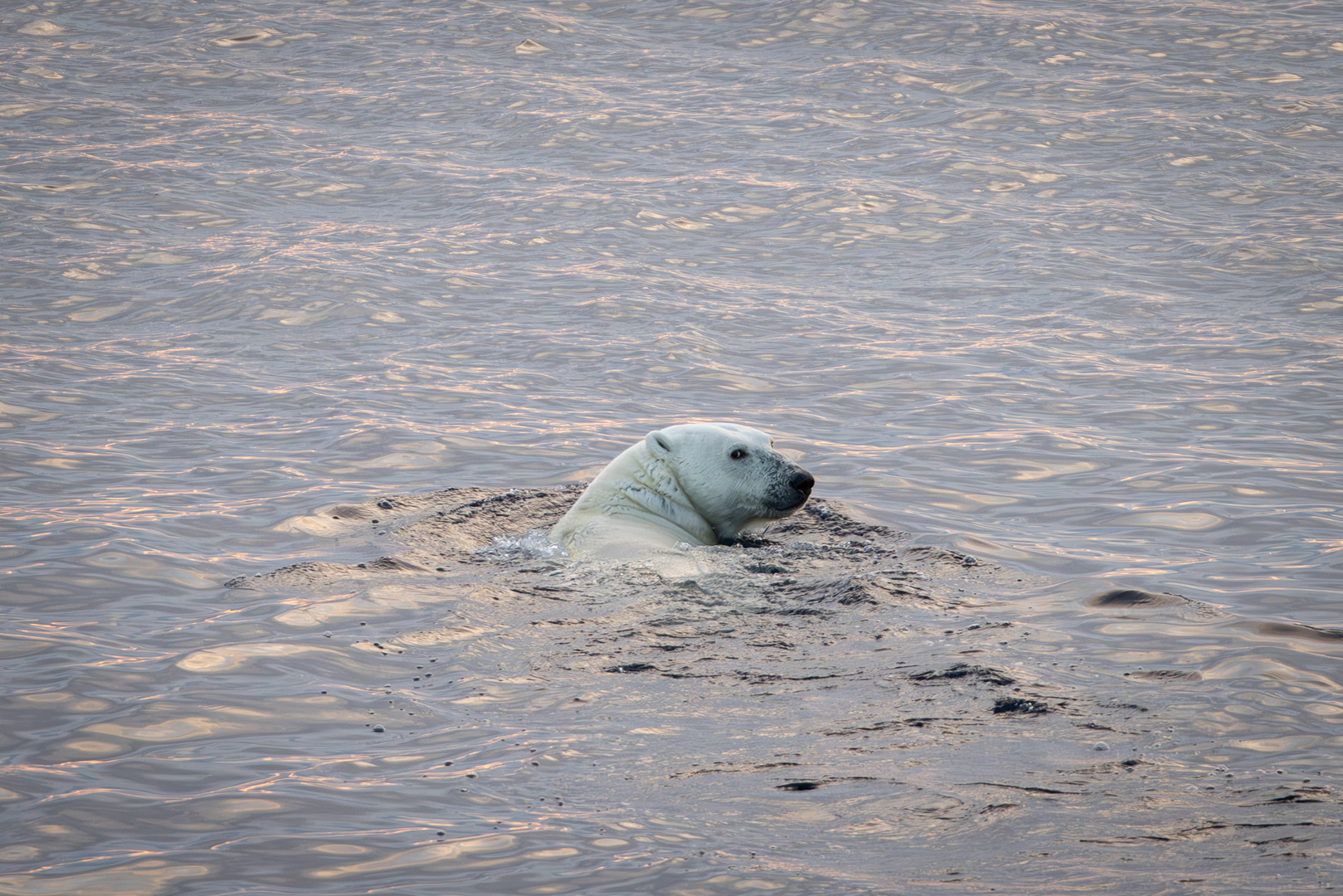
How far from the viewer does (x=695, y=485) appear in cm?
702

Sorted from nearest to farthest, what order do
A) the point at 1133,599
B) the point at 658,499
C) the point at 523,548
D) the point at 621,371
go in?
the point at 1133,599 → the point at 523,548 → the point at 658,499 → the point at 621,371

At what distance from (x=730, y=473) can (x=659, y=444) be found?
0.43 metres

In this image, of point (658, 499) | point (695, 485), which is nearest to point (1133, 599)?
point (695, 485)

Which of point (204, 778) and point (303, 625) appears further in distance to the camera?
point (303, 625)

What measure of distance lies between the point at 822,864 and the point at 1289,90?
2120 cm

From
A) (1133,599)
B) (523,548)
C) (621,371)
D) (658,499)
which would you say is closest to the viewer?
(1133,599)

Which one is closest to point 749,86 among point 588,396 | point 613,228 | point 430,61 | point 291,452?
point 430,61

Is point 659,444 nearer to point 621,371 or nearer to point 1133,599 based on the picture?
point 1133,599

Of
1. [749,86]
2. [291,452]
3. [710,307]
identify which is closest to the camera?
[291,452]

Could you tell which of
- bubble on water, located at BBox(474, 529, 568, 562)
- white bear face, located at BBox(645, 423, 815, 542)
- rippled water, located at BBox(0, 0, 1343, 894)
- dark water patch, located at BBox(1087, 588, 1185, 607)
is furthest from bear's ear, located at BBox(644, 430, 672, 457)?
dark water patch, located at BBox(1087, 588, 1185, 607)

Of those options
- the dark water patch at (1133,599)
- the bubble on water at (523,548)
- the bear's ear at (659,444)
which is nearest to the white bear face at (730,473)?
the bear's ear at (659,444)

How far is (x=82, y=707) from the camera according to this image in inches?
186

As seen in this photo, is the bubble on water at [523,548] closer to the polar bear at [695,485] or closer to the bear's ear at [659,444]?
the polar bear at [695,485]

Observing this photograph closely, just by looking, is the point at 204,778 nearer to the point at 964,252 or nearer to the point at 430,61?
the point at 964,252
